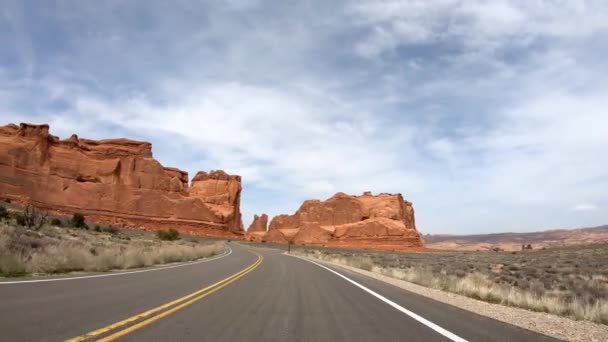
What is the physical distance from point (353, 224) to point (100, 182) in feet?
207

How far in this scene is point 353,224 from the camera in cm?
12912

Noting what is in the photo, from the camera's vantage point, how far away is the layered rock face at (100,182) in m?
95.4

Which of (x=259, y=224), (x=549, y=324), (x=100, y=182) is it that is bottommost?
(x=549, y=324)

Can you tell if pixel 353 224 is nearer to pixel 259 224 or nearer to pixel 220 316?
pixel 259 224

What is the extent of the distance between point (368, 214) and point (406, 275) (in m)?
119

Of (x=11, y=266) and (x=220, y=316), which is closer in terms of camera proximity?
(x=220, y=316)

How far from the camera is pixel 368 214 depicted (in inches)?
5482

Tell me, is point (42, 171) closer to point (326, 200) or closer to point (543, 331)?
point (326, 200)

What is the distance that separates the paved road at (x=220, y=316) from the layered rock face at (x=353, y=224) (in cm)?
10428

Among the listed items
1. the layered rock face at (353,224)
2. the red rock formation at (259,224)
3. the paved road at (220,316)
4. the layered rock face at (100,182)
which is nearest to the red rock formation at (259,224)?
the red rock formation at (259,224)

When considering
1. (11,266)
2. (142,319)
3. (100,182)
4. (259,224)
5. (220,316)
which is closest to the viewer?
(142,319)

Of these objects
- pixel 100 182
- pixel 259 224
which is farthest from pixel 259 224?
pixel 100 182

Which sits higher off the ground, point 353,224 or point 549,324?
point 353,224

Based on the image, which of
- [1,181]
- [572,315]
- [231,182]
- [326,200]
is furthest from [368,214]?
[572,315]
